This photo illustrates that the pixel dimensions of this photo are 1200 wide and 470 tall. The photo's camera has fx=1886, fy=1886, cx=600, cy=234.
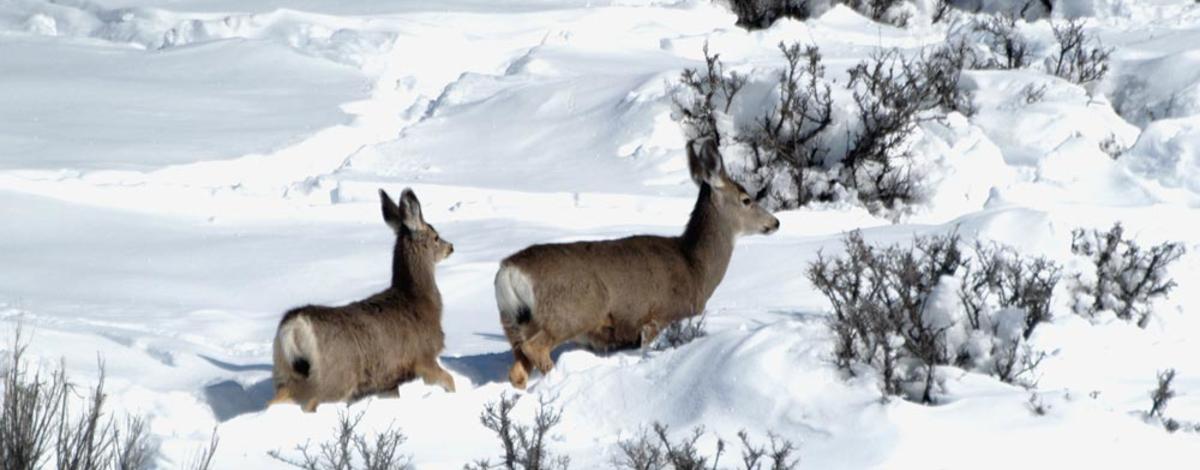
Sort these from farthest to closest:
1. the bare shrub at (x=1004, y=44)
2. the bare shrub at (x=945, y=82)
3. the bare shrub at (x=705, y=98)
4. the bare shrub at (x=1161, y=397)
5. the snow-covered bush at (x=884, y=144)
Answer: the bare shrub at (x=1004, y=44) → the bare shrub at (x=945, y=82) → the bare shrub at (x=705, y=98) → the snow-covered bush at (x=884, y=144) → the bare shrub at (x=1161, y=397)

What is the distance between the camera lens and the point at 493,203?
631 inches

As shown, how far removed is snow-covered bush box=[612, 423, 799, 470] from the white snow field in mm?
143

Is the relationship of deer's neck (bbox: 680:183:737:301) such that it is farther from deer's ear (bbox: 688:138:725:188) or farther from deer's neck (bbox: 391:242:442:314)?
deer's neck (bbox: 391:242:442:314)

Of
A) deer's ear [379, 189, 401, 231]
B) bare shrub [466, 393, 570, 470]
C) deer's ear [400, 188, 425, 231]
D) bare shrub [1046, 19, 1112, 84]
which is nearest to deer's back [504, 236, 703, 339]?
deer's ear [400, 188, 425, 231]

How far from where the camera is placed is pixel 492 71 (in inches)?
869

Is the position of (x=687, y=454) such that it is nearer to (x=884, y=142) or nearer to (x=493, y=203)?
(x=493, y=203)

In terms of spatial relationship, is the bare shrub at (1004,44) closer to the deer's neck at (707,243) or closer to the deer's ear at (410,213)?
the deer's neck at (707,243)

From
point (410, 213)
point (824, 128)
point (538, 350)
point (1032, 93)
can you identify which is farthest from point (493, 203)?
point (538, 350)

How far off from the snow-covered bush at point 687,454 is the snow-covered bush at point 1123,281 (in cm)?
317

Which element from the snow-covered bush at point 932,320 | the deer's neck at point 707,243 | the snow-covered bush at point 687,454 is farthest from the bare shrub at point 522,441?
the deer's neck at point 707,243

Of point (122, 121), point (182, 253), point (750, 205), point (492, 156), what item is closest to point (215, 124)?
point (122, 121)

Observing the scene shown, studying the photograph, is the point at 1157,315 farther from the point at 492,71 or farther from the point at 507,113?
the point at 492,71

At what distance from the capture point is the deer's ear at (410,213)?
33.1 ft

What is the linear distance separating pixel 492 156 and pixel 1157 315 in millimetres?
8841
